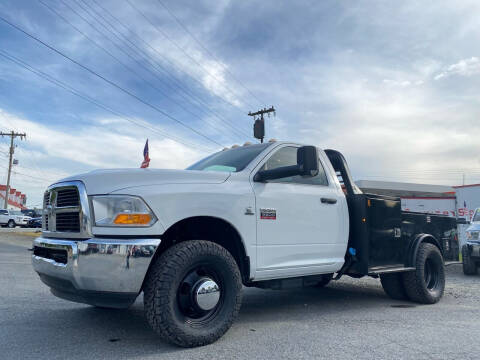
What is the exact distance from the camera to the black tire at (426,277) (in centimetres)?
538

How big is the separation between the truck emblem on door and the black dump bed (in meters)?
1.31

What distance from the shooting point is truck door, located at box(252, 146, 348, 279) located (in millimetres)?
3963

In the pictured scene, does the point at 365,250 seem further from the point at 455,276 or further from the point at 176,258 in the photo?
the point at 455,276

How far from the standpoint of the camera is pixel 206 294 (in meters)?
3.38

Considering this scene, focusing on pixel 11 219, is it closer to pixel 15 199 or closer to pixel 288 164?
pixel 288 164

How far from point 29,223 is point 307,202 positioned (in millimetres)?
38177

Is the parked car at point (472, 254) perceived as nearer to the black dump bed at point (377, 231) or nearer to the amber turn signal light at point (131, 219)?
the black dump bed at point (377, 231)

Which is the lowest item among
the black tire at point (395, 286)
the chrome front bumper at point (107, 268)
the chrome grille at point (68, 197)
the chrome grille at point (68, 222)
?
the black tire at point (395, 286)

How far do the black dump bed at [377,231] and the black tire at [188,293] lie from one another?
1.85 m

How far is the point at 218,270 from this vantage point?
3.54 metres

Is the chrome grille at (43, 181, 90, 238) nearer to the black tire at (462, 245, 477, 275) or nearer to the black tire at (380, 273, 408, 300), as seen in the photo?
the black tire at (380, 273, 408, 300)

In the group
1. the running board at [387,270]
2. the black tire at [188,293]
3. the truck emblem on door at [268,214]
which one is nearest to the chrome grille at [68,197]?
the black tire at [188,293]

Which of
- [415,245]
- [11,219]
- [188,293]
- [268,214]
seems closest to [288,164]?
[268,214]

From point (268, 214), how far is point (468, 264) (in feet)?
24.3
